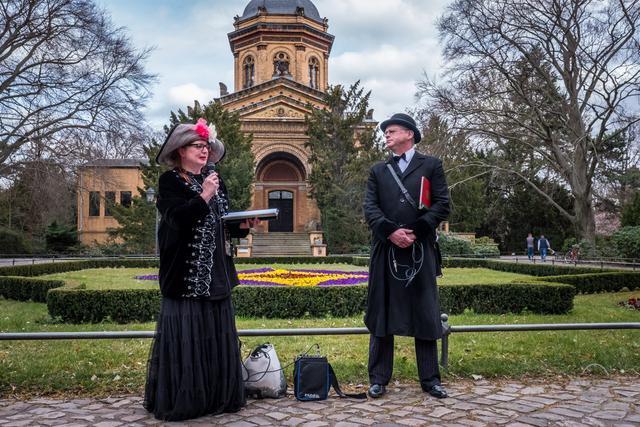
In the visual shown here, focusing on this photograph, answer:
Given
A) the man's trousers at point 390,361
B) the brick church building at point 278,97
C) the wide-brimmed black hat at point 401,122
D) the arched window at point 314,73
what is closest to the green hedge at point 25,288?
the man's trousers at point 390,361

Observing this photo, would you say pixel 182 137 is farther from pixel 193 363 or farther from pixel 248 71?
pixel 248 71

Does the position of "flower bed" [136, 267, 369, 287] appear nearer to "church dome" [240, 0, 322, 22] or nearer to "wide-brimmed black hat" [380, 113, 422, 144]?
"wide-brimmed black hat" [380, 113, 422, 144]

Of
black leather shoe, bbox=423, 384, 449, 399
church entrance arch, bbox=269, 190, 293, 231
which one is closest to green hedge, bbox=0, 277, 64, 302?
black leather shoe, bbox=423, 384, 449, 399

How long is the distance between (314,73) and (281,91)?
4.68 metres

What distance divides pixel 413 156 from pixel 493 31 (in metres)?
19.1

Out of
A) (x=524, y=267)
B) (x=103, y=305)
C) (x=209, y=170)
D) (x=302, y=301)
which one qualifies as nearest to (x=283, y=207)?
(x=524, y=267)

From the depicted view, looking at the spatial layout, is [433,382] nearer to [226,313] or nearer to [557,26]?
[226,313]

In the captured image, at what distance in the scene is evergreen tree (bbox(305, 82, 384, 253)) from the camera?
3177cm

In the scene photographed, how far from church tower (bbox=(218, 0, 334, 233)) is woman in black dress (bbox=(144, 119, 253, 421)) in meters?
31.5

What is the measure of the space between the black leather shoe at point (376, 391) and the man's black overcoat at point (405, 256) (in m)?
0.45

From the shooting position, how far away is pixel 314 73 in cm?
4166

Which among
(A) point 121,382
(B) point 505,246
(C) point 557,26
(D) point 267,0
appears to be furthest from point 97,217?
(A) point 121,382

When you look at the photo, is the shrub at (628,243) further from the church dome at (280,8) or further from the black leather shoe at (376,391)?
the church dome at (280,8)

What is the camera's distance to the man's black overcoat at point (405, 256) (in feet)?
15.2
